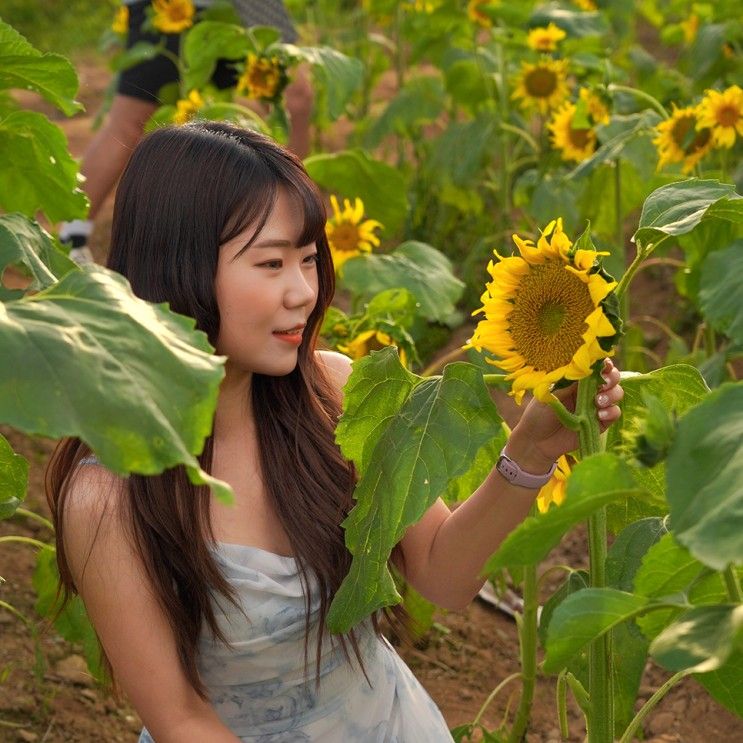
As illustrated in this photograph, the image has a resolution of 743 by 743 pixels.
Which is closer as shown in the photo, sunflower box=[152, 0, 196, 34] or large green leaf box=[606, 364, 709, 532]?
large green leaf box=[606, 364, 709, 532]

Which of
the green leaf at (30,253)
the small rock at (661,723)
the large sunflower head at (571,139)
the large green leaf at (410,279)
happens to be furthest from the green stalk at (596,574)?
the large sunflower head at (571,139)

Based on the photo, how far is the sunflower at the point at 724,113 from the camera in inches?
97.9

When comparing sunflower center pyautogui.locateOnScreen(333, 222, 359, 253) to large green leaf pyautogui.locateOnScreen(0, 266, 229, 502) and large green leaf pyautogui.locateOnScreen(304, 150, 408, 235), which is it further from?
large green leaf pyautogui.locateOnScreen(0, 266, 229, 502)

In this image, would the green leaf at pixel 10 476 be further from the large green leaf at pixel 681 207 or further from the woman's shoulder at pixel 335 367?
the large green leaf at pixel 681 207

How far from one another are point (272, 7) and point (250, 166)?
2003 millimetres

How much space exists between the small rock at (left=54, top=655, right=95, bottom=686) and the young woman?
0.63 metres

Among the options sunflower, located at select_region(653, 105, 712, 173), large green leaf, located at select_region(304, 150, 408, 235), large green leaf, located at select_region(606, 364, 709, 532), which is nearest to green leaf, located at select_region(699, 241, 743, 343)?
large green leaf, located at select_region(606, 364, 709, 532)

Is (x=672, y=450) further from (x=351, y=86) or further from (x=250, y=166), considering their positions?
(x=351, y=86)

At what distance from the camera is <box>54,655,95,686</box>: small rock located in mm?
2309

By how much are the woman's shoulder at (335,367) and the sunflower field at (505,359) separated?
12cm

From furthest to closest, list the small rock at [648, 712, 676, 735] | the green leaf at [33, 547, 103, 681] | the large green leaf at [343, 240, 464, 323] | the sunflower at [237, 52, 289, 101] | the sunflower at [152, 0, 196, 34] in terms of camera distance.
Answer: the sunflower at [152, 0, 196, 34] → the sunflower at [237, 52, 289, 101] → the large green leaf at [343, 240, 464, 323] → the small rock at [648, 712, 676, 735] → the green leaf at [33, 547, 103, 681]

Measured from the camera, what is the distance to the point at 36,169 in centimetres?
176

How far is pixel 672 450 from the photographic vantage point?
103cm

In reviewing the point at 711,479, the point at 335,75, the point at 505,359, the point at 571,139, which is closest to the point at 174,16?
the point at 335,75
